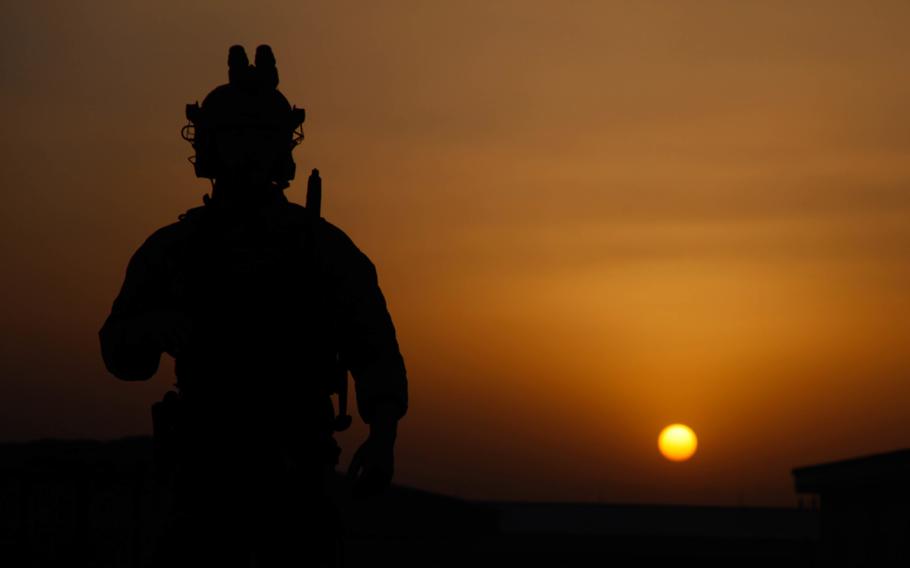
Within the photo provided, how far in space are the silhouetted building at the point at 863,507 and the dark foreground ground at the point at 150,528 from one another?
4.07 meters

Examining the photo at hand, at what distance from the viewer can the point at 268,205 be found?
7484 mm

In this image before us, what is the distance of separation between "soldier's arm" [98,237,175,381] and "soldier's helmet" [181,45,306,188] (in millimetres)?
544

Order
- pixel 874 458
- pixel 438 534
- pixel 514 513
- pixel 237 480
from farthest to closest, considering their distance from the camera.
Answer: pixel 514 513
pixel 438 534
pixel 874 458
pixel 237 480

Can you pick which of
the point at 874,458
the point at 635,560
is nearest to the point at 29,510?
the point at 874,458

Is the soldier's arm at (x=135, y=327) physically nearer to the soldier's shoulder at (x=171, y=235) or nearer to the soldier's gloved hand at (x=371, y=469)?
the soldier's shoulder at (x=171, y=235)

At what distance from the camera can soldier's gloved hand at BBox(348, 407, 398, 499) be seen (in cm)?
702

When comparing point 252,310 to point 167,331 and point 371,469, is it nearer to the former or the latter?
point 167,331

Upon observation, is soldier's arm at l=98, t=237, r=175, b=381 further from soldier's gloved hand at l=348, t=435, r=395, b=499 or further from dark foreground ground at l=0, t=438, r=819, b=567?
soldier's gloved hand at l=348, t=435, r=395, b=499

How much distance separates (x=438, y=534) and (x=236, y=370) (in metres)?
33.8

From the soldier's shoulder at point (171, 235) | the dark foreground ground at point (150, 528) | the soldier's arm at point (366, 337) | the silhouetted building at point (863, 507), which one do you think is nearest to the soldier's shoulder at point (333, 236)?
the soldier's arm at point (366, 337)

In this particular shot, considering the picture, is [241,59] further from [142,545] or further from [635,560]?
[635,560]

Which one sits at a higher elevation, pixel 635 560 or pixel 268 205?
pixel 635 560

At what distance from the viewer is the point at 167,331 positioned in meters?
7.07

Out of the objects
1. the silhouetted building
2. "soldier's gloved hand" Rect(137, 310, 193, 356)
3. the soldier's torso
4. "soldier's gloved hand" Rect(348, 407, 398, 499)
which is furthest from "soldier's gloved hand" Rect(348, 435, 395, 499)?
the silhouetted building
